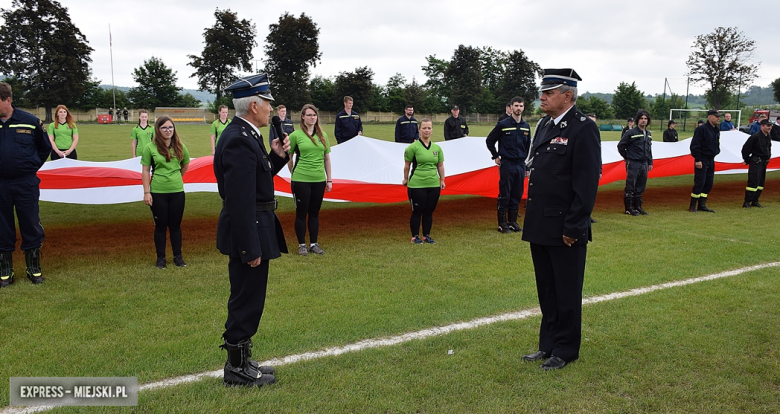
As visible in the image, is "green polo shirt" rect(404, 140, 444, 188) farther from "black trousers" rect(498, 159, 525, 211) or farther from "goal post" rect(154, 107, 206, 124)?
"goal post" rect(154, 107, 206, 124)

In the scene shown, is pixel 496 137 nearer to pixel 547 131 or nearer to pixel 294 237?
pixel 294 237

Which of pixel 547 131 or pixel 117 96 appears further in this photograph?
pixel 117 96

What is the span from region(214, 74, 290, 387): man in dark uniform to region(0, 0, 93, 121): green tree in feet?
158

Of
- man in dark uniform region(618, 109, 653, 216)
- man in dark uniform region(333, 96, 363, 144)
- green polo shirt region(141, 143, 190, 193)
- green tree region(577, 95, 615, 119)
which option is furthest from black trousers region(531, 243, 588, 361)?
Result: green tree region(577, 95, 615, 119)

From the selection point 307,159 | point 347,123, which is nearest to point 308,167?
point 307,159

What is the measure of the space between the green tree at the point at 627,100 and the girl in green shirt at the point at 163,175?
50667mm

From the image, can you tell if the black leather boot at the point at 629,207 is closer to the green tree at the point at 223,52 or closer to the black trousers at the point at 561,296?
the black trousers at the point at 561,296

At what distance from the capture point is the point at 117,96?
4956 cm

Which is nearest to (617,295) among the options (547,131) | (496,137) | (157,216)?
(547,131)

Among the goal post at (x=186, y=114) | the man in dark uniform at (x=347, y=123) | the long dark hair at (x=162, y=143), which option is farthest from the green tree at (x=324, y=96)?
the long dark hair at (x=162, y=143)

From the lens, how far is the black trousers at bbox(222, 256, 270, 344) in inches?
110

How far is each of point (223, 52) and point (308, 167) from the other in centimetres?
5076

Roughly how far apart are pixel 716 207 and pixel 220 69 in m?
50.7

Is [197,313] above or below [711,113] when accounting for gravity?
below
